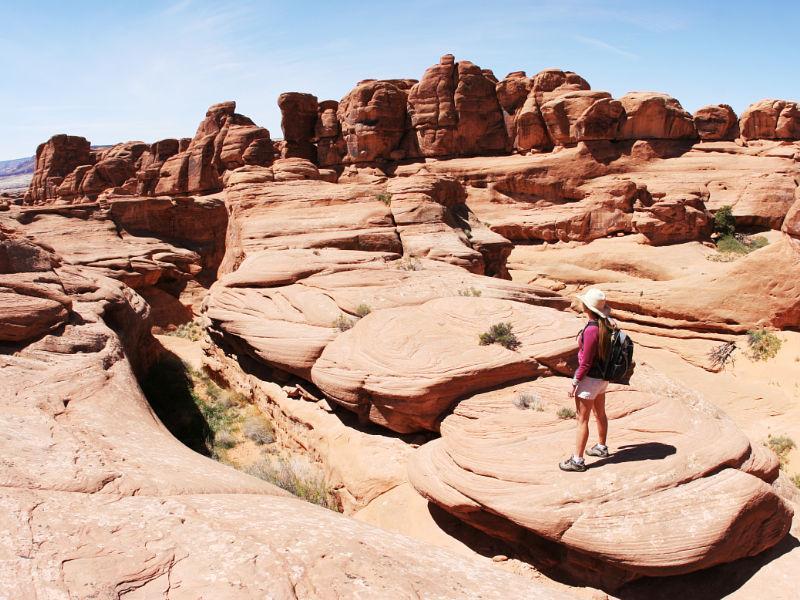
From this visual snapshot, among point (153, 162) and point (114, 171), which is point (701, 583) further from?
point (114, 171)

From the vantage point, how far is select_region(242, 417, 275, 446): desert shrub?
32.3 ft

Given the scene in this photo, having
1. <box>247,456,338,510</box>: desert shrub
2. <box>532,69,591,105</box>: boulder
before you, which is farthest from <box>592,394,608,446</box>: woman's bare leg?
<box>532,69,591,105</box>: boulder

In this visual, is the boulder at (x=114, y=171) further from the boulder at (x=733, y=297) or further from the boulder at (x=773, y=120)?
the boulder at (x=773, y=120)

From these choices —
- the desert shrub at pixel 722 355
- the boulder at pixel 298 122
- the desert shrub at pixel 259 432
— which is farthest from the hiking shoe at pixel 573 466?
the boulder at pixel 298 122

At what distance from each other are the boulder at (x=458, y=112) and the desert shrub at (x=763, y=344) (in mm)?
27476

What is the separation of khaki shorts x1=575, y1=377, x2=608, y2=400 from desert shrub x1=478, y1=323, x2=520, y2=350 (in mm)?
Answer: 2967

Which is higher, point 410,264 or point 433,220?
point 433,220

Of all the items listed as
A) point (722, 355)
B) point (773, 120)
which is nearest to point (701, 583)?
point (722, 355)

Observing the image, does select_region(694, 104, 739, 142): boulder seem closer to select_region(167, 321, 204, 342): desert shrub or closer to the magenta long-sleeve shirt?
select_region(167, 321, 204, 342): desert shrub

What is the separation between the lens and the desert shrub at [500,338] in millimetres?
8523

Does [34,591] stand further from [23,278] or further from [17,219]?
[17,219]

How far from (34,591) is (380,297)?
8.14 metres

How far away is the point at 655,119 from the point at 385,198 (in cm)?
2470

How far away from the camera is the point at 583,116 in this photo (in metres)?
33.5
